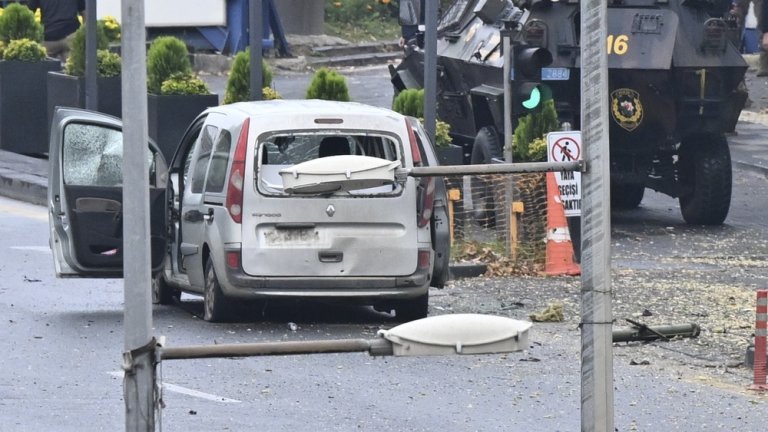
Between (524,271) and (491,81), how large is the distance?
4.17m

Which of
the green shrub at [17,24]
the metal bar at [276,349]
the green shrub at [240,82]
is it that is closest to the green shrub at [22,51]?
the green shrub at [17,24]

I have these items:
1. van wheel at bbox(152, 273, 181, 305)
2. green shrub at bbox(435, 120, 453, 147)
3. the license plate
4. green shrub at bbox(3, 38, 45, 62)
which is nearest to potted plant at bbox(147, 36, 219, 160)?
green shrub at bbox(3, 38, 45, 62)

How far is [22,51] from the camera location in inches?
878

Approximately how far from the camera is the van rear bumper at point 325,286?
11.2 metres

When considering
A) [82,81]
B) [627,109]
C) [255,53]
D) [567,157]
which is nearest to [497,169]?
[567,157]

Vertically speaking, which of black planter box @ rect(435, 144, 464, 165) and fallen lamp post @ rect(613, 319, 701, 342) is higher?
fallen lamp post @ rect(613, 319, 701, 342)

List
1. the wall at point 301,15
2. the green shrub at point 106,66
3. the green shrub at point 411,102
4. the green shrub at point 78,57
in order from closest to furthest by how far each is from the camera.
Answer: the green shrub at point 411,102 → the green shrub at point 106,66 → the green shrub at point 78,57 → the wall at point 301,15

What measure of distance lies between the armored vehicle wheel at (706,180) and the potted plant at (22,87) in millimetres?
8789

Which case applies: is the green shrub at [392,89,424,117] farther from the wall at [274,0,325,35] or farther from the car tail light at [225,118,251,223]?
the wall at [274,0,325,35]

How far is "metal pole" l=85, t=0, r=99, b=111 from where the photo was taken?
19969 mm

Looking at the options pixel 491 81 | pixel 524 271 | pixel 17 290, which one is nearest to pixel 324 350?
pixel 17 290

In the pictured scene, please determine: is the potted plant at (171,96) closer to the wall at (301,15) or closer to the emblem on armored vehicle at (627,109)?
the emblem on armored vehicle at (627,109)

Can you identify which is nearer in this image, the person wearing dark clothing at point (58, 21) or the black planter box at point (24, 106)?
the black planter box at point (24, 106)

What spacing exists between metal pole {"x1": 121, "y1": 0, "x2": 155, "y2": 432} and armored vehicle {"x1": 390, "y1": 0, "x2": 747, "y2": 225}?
503 inches
